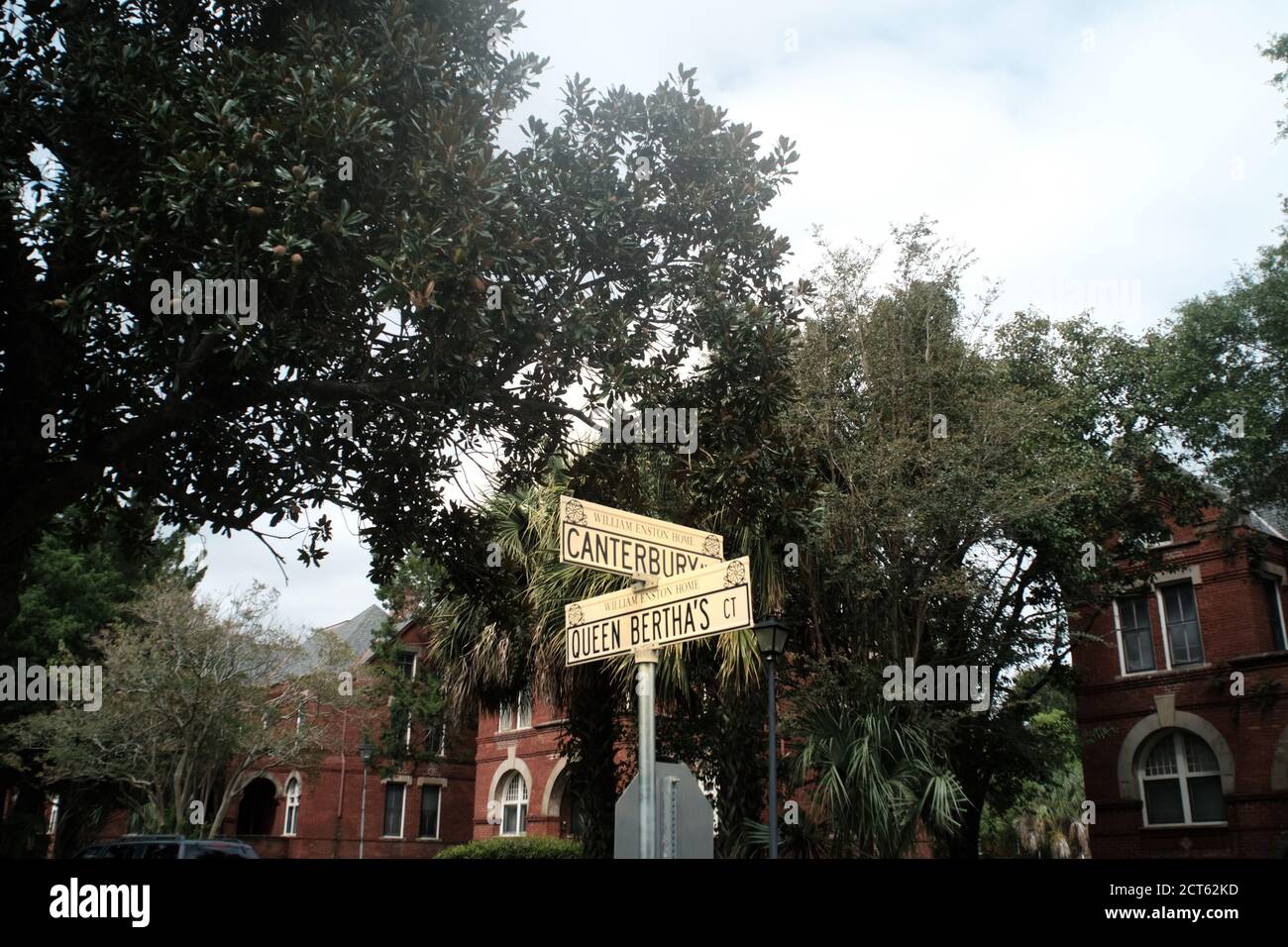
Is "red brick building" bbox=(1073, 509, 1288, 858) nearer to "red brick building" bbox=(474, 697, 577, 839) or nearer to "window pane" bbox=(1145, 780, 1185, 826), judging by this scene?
"window pane" bbox=(1145, 780, 1185, 826)

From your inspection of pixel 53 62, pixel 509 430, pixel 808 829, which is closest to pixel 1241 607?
pixel 808 829

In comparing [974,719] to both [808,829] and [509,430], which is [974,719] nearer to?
[808,829]

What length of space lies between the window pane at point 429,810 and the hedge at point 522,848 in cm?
1690

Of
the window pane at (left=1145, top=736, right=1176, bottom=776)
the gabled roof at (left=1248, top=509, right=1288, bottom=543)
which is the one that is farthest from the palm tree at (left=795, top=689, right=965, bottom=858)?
the gabled roof at (left=1248, top=509, right=1288, bottom=543)

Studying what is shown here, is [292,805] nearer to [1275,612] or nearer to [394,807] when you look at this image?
[394,807]

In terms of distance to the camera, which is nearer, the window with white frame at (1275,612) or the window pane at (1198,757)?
the window pane at (1198,757)

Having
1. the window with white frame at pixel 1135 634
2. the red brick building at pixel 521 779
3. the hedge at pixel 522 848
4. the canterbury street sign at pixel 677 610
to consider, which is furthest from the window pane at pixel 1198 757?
the canterbury street sign at pixel 677 610

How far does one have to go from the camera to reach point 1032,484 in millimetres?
17281

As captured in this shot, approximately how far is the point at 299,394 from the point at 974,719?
13.8m

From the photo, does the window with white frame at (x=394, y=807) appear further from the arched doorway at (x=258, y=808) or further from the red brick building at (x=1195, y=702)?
the red brick building at (x=1195, y=702)

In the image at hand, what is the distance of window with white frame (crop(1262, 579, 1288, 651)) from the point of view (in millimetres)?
25109

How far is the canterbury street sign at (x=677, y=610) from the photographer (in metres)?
5.33

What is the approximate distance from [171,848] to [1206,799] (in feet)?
75.7
